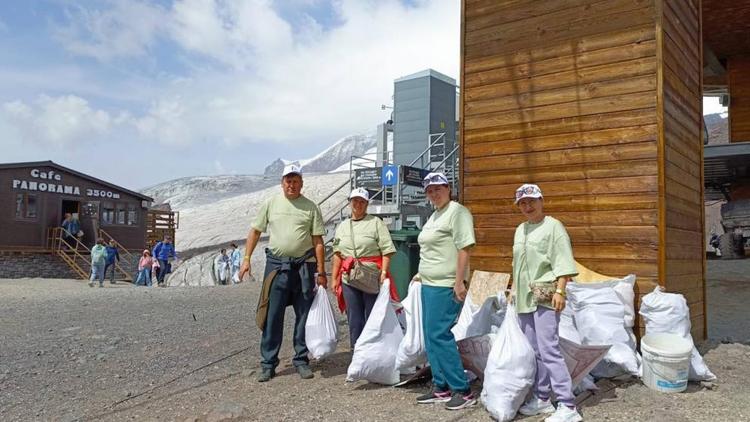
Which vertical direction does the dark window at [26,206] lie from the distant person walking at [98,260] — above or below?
above

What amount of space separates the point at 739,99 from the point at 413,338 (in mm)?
11716

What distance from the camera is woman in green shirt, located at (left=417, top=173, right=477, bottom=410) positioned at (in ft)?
12.5

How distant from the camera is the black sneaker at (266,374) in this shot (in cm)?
460

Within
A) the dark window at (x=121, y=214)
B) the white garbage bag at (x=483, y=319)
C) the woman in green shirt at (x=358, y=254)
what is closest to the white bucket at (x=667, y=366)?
the white garbage bag at (x=483, y=319)

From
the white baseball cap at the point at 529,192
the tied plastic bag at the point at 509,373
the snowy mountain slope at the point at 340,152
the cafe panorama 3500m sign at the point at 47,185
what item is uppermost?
the snowy mountain slope at the point at 340,152

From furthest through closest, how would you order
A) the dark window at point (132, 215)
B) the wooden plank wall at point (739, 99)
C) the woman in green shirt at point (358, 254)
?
the dark window at point (132, 215) < the wooden plank wall at point (739, 99) < the woman in green shirt at point (358, 254)

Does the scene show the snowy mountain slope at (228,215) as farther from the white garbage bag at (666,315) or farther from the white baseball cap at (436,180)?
the white baseball cap at (436,180)

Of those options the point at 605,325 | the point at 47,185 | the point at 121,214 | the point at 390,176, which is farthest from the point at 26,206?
the point at 605,325

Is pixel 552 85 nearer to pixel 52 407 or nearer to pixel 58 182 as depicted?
pixel 52 407

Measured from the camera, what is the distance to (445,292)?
3863mm

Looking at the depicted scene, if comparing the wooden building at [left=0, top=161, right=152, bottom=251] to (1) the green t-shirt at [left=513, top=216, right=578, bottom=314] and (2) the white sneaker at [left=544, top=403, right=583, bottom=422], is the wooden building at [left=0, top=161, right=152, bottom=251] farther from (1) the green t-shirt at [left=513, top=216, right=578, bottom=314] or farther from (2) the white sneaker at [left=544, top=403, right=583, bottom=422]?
(2) the white sneaker at [left=544, top=403, right=583, bottom=422]

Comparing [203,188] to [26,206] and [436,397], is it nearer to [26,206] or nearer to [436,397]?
[26,206]

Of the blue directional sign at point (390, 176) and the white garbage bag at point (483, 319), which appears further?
the blue directional sign at point (390, 176)

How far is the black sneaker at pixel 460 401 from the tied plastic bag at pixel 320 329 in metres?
1.22
